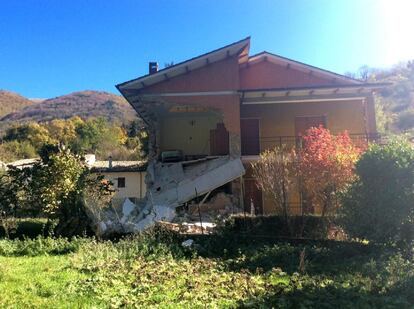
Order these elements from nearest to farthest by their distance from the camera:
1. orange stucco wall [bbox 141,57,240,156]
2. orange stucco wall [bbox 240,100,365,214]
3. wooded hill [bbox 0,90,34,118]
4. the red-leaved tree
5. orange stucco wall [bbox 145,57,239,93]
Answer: the red-leaved tree → orange stucco wall [bbox 141,57,240,156] → orange stucco wall [bbox 145,57,239,93] → orange stucco wall [bbox 240,100,365,214] → wooded hill [bbox 0,90,34,118]

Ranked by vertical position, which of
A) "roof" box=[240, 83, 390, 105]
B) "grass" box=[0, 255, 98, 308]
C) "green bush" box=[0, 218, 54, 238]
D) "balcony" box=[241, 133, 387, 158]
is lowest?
"green bush" box=[0, 218, 54, 238]

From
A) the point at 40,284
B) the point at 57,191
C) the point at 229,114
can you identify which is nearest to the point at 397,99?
the point at 229,114

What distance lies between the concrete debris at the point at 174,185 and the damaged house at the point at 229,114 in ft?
0.14

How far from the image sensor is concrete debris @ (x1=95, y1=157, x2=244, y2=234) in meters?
14.8

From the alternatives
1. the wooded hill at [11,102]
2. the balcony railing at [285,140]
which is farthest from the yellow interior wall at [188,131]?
the wooded hill at [11,102]

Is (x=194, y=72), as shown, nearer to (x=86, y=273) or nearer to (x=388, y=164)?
(x=388, y=164)

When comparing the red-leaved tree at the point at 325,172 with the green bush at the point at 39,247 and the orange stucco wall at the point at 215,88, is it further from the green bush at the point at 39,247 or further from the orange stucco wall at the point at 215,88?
the green bush at the point at 39,247

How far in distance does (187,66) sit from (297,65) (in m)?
5.79

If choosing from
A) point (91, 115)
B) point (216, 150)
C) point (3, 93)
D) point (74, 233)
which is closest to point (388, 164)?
point (74, 233)

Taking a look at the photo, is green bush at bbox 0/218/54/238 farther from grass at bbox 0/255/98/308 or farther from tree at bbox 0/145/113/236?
grass at bbox 0/255/98/308

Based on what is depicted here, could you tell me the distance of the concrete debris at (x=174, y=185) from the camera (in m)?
14.8

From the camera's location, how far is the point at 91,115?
Result: 69.1m

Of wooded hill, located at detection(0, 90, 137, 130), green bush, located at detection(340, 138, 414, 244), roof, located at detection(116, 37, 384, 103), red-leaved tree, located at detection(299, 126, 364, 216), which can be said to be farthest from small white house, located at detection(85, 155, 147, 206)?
wooded hill, located at detection(0, 90, 137, 130)

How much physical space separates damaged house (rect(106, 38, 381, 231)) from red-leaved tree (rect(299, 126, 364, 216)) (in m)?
3.86
